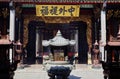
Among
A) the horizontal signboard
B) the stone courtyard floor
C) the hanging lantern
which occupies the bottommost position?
the stone courtyard floor

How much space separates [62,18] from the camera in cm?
2864

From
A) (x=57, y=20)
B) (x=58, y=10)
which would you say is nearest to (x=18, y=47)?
(x=58, y=10)

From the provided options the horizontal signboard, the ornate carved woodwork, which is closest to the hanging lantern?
the horizontal signboard

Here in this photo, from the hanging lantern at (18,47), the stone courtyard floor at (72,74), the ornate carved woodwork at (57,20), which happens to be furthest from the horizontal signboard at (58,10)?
the stone courtyard floor at (72,74)

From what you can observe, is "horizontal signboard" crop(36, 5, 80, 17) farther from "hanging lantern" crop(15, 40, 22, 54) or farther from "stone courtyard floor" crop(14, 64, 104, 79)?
"stone courtyard floor" crop(14, 64, 104, 79)

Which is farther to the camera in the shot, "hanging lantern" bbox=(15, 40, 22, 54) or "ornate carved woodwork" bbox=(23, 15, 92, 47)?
"ornate carved woodwork" bbox=(23, 15, 92, 47)

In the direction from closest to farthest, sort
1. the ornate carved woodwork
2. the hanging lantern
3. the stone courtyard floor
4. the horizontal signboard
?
the stone courtyard floor < the hanging lantern < the horizontal signboard < the ornate carved woodwork

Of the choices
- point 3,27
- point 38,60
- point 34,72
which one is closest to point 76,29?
point 38,60

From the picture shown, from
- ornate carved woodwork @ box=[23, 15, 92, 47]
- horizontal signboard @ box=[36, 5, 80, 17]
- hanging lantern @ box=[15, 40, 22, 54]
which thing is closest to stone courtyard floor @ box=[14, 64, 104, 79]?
hanging lantern @ box=[15, 40, 22, 54]

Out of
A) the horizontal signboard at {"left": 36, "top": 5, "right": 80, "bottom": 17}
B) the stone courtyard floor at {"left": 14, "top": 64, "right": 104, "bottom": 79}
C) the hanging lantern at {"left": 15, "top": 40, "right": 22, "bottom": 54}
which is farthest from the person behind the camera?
the horizontal signboard at {"left": 36, "top": 5, "right": 80, "bottom": 17}

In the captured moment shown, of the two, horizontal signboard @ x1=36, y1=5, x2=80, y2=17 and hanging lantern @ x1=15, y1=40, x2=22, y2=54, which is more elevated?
horizontal signboard @ x1=36, y1=5, x2=80, y2=17

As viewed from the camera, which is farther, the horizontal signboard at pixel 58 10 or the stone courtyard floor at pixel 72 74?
the horizontal signboard at pixel 58 10

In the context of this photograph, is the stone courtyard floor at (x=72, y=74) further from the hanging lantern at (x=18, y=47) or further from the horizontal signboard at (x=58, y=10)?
the horizontal signboard at (x=58, y=10)

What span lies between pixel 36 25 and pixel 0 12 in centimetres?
398
